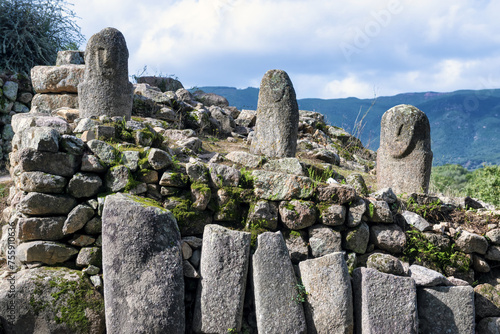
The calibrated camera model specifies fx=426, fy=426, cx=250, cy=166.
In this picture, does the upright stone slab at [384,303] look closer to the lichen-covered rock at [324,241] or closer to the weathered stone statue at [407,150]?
the lichen-covered rock at [324,241]

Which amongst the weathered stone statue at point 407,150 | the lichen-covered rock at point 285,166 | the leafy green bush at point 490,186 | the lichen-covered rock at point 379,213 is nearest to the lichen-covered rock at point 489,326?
the lichen-covered rock at point 379,213

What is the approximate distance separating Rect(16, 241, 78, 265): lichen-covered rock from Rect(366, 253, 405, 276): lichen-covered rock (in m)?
3.76

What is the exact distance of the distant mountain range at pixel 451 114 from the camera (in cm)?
11350

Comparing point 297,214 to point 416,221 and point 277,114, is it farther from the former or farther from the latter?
point 277,114

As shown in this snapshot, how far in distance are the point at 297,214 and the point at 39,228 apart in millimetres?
3176

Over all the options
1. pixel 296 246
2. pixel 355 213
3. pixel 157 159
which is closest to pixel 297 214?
pixel 296 246

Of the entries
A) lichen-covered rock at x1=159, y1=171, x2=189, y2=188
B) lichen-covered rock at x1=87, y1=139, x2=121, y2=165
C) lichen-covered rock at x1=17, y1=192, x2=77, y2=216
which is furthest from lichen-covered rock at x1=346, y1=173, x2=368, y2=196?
lichen-covered rock at x1=17, y1=192, x2=77, y2=216

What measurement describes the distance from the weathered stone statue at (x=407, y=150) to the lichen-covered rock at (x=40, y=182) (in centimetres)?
547

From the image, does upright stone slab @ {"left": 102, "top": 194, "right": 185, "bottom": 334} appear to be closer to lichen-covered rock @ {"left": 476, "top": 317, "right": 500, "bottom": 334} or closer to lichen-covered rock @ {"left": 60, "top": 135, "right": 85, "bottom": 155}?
lichen-covered rock @ {"left": 60, "top": 135, "right": 85, "bottom": 155}

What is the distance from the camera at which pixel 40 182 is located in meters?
5.09

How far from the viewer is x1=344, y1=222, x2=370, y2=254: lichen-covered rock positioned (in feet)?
18.8

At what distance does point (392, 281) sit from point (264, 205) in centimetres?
183

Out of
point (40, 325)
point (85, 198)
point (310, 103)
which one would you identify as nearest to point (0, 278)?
point (40, 325)

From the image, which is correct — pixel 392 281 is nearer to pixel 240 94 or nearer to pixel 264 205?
pixel 264 205
